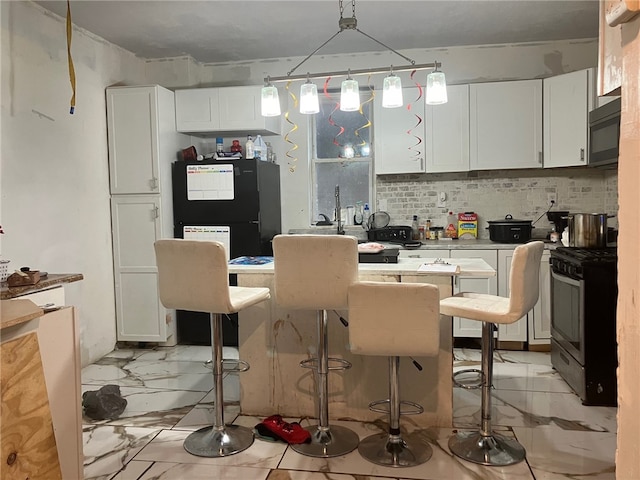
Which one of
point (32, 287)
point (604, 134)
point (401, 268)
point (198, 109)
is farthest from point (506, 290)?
point (32, 287)

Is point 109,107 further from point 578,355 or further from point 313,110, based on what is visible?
point 578,355

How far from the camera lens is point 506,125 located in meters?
4.79

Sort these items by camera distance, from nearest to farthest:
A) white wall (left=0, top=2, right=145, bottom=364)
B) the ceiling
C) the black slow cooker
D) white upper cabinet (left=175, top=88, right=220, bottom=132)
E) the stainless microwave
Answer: white wall (left=0, top=2, right=145, bottom=364) → the stainless microwave → the ceiling → the black slow cooker → white upper cabinet (left=175, top=88, right=220, bottom=132)

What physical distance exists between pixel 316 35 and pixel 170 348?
9.84ft

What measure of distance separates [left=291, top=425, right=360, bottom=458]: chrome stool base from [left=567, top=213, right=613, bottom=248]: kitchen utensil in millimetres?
2039

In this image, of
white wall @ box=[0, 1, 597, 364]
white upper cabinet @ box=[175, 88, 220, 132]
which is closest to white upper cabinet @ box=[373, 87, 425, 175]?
white wall @ box=[0, 1, 597, 364]

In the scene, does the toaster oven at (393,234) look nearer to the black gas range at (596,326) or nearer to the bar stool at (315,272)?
the black gas range at (596,326)

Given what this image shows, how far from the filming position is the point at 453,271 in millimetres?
2900

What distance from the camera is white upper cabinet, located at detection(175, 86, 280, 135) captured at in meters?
5.00

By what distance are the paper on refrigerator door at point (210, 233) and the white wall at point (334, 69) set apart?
81 centimetres

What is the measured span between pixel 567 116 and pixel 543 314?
166 cm

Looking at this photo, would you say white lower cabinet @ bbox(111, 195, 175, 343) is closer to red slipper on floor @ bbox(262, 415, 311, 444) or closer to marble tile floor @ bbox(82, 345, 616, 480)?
marble tile floor @ bbox(82, 345, 616, 480)

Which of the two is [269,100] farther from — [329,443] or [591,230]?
[591,230]

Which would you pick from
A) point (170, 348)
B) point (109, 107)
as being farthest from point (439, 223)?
point (109, 107)
